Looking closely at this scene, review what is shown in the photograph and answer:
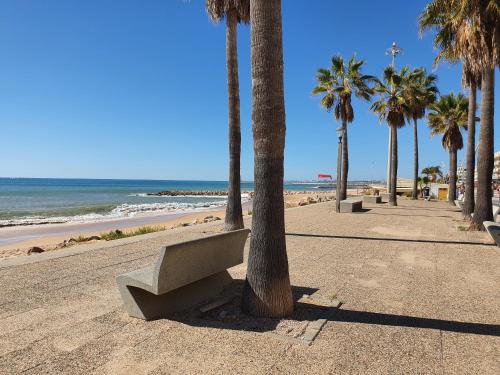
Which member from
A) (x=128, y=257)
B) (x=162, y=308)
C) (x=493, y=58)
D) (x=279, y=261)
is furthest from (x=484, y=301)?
(x=493, y=58)

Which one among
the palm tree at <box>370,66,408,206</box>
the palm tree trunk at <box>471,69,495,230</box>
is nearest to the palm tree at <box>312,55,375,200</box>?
the palm tree at <box>370,66,408,206</box>

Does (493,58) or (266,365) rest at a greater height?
(493,58)

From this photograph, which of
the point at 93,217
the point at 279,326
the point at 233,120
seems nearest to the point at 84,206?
the point at 93,217

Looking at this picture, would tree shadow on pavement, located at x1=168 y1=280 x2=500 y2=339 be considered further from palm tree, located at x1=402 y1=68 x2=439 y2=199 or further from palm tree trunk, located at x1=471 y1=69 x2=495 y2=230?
palm tree, located at x1=402 y1=68 x2=439 y2=199


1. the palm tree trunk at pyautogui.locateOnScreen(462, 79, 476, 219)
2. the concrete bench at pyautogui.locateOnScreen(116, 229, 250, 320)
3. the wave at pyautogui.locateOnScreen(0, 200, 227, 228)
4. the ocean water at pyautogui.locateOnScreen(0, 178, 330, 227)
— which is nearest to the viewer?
the concrete bench at pyautogui.locateOnScreen(116, 229, 250, 320)

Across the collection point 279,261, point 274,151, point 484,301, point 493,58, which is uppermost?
point 493,58

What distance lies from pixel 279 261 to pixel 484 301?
9.09 ft

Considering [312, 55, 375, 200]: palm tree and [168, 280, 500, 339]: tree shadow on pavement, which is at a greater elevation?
[312, 55, 375, 200]: palm tree

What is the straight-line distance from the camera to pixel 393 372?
2.91 meters

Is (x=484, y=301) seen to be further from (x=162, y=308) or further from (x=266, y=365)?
(x=162, y=308)

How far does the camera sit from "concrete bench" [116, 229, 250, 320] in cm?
375

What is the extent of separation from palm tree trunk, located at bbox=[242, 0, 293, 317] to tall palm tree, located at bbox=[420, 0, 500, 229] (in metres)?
8.00

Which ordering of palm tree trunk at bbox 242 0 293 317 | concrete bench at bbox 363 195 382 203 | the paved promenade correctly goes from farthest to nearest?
concrete bench at bbox 363 195 382 203 < palm tree trunk at bbox 242 0 293 317 < the paved promenade

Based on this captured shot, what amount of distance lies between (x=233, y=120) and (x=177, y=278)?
696 cm
